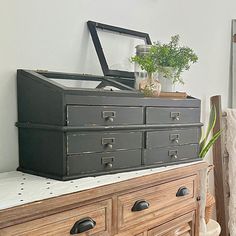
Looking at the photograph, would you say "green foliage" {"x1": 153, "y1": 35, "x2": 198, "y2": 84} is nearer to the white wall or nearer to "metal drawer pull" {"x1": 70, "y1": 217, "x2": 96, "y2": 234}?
the white wall

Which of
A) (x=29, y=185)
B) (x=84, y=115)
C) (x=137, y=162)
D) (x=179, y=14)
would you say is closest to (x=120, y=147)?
(x=137, y=162)

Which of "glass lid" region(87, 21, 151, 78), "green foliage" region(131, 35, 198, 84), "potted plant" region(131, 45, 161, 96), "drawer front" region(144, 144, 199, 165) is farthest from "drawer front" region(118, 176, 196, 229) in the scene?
"glass lid" region(87, 21, 151, 78)

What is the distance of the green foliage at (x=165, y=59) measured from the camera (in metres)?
1.56

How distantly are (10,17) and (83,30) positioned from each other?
1.35 ft

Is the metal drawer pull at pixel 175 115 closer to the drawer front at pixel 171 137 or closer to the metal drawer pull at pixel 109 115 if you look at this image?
the drawer front at pixel 171 137

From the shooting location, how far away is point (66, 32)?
5.24 feet

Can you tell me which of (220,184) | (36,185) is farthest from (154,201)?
Result: (220,184)

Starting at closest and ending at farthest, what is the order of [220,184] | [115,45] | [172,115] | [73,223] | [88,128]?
[73,223] → [88,128] → [172,115] → [115,45] → [220,184]

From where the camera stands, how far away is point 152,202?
4.65ft

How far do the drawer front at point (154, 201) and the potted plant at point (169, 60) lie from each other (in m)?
0.49

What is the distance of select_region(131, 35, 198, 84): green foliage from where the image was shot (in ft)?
5.12

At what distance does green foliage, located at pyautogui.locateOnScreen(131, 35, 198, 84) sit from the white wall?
0.32 meters

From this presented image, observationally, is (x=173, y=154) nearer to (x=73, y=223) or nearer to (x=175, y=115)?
(x=175, y=115)

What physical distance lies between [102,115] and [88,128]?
86 mm
